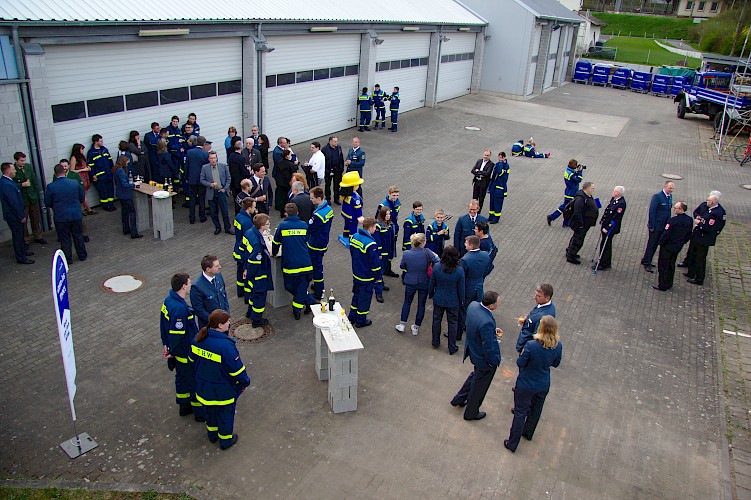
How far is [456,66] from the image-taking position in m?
30.5

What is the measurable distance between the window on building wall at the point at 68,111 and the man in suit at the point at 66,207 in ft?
7.15

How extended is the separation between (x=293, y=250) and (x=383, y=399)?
8.61ft

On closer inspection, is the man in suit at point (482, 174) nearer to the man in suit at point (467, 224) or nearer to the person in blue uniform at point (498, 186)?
the person in blue uniform at point (498, 186)

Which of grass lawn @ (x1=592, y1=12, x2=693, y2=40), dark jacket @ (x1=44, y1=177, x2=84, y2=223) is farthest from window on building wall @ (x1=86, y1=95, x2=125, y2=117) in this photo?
grass lawn @ (x1=592, y1=12, x2=693, y2=40)

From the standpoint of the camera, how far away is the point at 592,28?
195 feet

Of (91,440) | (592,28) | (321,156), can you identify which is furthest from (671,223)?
(592,28)

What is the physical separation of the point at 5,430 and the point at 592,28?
64664mm

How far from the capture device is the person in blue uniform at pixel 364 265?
8.38 metres

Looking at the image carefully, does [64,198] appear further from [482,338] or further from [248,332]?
[482,338]

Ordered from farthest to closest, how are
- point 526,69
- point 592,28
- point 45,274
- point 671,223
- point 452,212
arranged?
point 592,28
point 526,69
point 452,212
point 671,223
point 45,274

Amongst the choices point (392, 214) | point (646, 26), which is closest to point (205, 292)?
point (392, 214)

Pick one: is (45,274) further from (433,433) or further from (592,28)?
(592,28)

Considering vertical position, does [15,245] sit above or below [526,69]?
below

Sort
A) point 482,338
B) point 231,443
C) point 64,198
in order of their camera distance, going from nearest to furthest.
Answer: point 231,443 → point 482,338 → point 64,198
